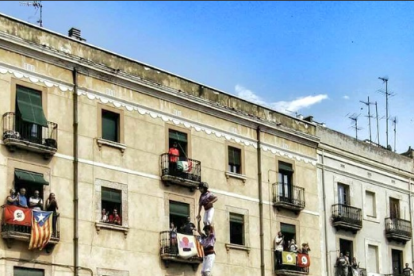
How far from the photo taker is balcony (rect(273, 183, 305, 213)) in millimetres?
42406

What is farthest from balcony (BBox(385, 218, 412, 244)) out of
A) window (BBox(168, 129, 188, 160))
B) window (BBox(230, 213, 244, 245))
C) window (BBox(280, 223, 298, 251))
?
window (BBox(168, 129, 188, 160))

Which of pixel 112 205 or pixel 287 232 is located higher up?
pixel 112 205

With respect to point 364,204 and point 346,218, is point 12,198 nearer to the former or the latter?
point 346,218

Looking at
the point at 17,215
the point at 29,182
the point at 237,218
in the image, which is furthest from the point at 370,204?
the point at 17,215

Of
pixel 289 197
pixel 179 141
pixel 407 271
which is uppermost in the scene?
pixel 179 141

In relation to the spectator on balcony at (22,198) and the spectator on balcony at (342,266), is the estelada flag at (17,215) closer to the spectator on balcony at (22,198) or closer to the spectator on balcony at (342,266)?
the spectator on balcony at (22,198)

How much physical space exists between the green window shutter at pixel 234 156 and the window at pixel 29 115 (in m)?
10.8

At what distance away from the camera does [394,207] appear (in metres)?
50.7

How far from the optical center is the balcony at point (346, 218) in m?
45.4

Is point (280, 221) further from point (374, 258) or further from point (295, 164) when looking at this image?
point (374, 258)

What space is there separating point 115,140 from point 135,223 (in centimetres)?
337

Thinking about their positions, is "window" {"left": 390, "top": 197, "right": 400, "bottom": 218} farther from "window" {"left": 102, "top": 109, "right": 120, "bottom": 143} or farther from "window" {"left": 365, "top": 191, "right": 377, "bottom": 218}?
"window" {"left": 102, "top": 109, "right": 120, "bottom": 143}

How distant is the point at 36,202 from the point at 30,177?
955 millimetres

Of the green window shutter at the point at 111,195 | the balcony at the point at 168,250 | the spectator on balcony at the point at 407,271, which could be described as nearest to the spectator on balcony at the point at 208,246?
the green window shutter at the point at 111,195
